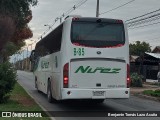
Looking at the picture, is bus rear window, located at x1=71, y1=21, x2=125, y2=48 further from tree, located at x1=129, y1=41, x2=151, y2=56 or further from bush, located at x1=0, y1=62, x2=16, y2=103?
tree, located at x1=129, y1=41, x2=151, y2=56

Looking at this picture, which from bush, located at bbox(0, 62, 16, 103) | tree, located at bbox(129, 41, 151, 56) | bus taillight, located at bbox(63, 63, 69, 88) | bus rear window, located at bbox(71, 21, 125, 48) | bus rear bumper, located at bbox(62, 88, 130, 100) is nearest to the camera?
bus rear bumper, located at bbox(62, 88, 130, 100)

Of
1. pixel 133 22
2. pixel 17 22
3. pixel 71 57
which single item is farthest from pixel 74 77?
pixel 17 22

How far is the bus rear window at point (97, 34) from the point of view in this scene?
15.5m

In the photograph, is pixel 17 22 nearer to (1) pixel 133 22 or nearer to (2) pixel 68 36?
(1) pixel 133 22

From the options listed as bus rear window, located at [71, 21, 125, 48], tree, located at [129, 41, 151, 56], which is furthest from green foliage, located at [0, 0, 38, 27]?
tree, located at [129, 41, 151, 56]

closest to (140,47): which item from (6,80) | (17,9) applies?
(17,9)

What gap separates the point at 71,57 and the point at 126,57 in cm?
208

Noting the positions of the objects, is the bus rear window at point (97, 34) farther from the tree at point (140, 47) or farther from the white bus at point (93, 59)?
the tree at point (140, 47)

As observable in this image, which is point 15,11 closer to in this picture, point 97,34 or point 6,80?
point 6,80

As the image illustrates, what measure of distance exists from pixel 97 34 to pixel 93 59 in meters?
0.98

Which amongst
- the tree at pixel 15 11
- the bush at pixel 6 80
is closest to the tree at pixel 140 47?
the tree at pixel 15 11

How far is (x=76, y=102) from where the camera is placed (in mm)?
19328

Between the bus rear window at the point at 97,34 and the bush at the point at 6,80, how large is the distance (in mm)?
3173

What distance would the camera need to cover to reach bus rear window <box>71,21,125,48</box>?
15508mm
